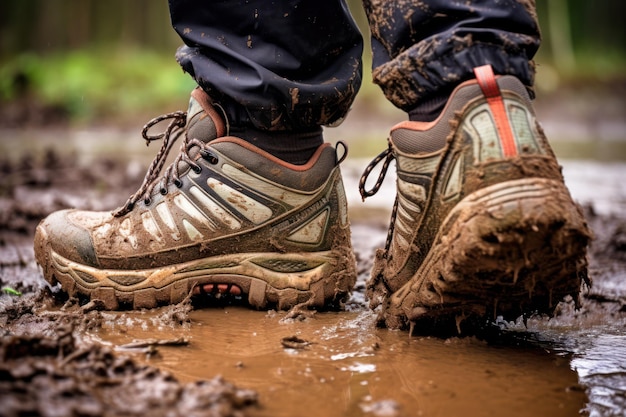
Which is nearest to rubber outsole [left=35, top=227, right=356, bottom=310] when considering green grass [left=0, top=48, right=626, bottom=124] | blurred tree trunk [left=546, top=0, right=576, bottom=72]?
green grass [left=0, top=48, right=626, bottom=124]

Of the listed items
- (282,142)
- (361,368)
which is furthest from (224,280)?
(361,368)

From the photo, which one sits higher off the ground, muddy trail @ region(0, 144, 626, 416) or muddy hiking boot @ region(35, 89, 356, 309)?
muddy hiking boot @ region(35, 89, 356, 309)

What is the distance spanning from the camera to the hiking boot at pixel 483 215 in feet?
4.10

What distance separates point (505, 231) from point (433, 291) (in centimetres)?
27

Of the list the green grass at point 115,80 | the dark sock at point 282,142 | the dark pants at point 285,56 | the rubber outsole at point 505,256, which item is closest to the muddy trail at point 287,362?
the rubber outsole at point 505,256

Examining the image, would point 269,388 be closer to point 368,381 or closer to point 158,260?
point 368,381

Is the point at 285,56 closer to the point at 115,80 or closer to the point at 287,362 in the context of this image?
the point at 287,362

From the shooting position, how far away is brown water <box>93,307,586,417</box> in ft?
3.66

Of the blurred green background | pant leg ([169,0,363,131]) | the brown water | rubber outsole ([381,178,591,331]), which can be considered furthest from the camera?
the blurred green background

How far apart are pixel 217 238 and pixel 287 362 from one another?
538mm

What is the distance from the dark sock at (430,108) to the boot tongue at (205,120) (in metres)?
0.58

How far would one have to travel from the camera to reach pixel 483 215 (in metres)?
1.27

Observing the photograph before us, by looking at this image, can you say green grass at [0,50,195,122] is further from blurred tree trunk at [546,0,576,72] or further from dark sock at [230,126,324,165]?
dark sock at [230,126,324,165]

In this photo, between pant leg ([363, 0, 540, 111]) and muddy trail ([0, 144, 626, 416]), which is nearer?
muddy trail ([0, 144, 626, 416])
